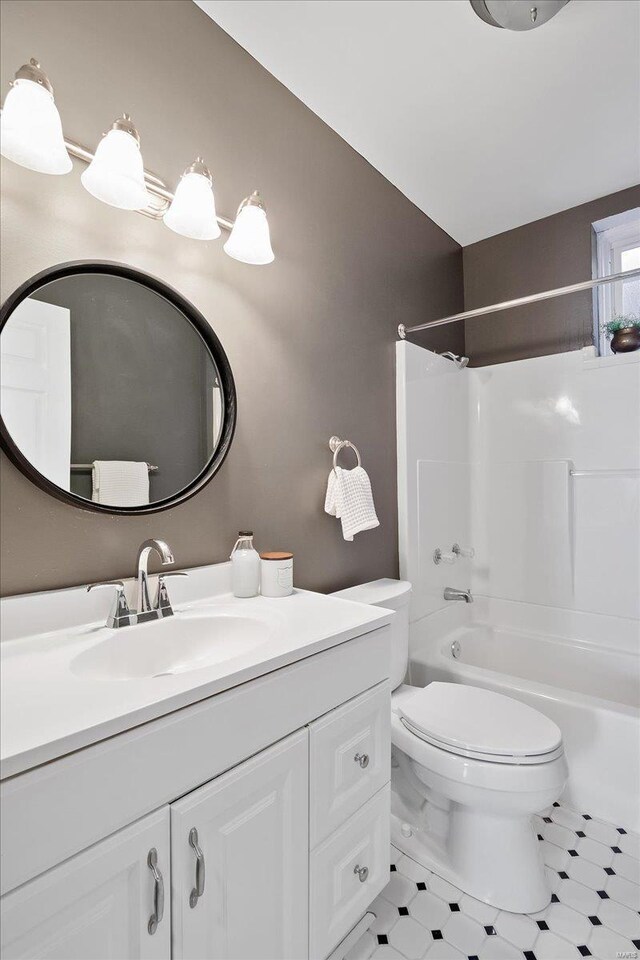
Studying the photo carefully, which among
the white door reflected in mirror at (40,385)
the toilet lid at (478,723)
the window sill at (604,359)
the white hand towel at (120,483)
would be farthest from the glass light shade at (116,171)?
the window sill at (604,359)

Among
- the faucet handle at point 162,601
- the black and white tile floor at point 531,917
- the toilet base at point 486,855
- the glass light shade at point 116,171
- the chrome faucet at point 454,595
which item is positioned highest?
the glass light shade at point 116,171

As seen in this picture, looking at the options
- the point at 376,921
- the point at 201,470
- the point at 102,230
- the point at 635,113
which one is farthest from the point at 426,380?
the point at 376,921

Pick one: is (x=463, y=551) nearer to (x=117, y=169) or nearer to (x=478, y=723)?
(x=478, y=723)

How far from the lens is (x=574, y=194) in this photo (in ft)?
7.39

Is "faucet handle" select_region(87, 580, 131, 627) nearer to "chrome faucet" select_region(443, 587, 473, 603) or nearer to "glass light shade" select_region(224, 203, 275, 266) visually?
"glass light shade" select_region(224, 203, 275, 266)

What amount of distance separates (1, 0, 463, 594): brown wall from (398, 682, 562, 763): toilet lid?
51 cm

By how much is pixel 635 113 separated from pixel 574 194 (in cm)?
49

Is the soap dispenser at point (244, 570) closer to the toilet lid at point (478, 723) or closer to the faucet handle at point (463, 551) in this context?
the toilet lid at point (478, 723)

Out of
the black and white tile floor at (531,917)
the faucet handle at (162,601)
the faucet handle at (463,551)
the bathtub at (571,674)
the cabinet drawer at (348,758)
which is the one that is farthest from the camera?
the faucet handle at (463,551)

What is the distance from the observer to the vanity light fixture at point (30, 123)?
0.91m

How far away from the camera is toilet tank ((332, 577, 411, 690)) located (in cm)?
170

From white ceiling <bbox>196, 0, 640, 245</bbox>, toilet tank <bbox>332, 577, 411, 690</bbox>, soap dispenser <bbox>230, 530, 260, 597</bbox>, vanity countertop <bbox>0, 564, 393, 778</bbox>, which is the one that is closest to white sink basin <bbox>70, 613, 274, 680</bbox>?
vanity countertop <bbox>0, 564, 393, 778</bbox>

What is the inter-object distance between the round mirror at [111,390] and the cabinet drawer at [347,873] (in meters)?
0.87

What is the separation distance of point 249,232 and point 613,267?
77.5 inches
